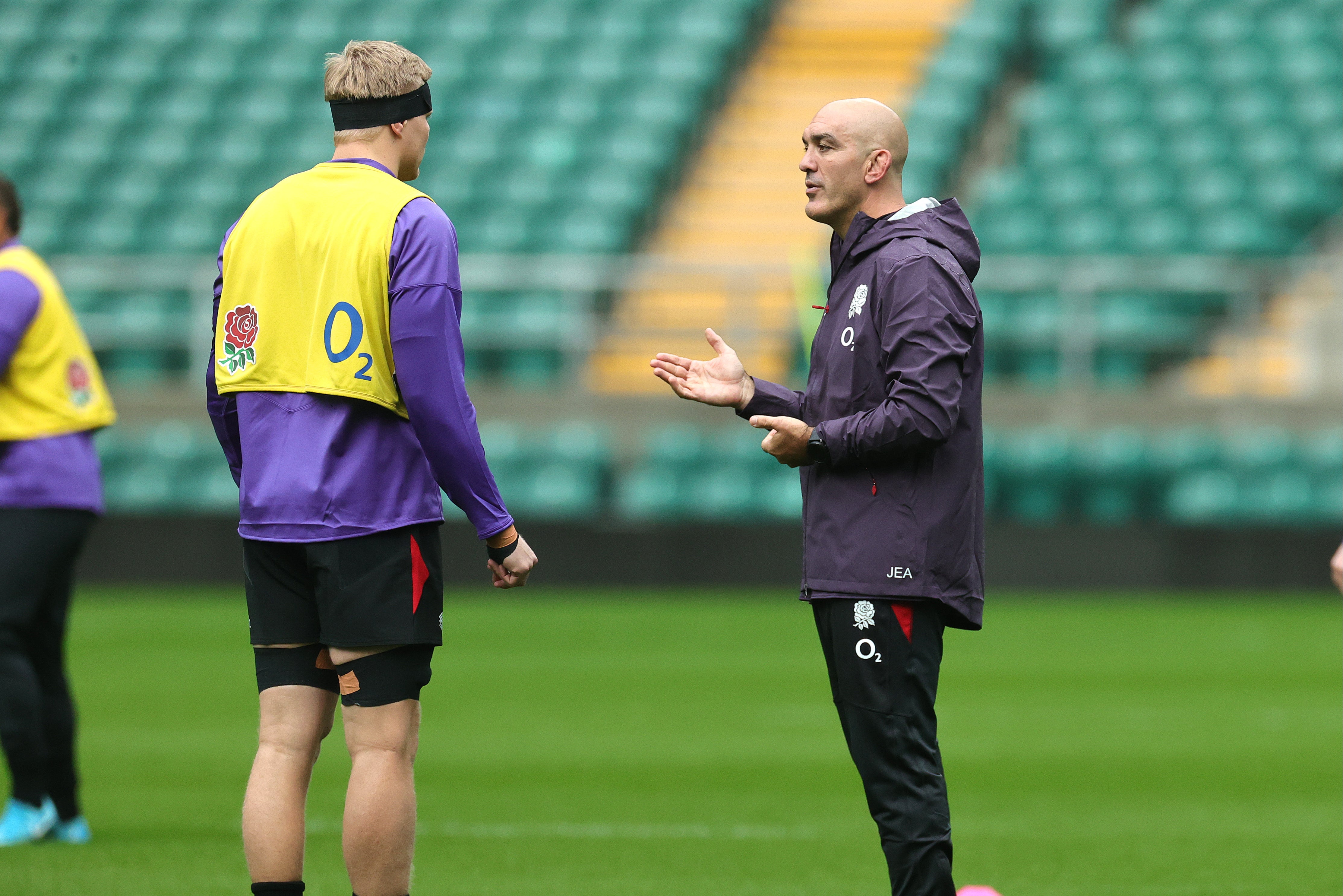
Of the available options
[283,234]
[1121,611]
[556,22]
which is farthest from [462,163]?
[283,234]

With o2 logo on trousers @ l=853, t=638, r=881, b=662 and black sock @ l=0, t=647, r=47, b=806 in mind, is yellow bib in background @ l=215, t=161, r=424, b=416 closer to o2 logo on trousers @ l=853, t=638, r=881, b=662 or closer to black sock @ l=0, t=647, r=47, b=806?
o2 logo on trousers @ l=853, t=638, r=881, b=662

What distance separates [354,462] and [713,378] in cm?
91

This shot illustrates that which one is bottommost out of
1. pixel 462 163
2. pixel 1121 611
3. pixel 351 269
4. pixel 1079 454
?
pixel 1121 611

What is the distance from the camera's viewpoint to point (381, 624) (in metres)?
4.29

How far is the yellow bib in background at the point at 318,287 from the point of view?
4297 millimetres

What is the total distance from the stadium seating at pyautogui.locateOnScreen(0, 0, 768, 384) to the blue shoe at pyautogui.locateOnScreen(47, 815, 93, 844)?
11037mm

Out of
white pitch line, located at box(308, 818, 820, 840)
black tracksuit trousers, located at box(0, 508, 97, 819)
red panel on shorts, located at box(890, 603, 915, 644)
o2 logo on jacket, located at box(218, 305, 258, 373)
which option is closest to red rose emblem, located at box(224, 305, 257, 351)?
o2 logo on jacket, located at box(218, 305, 258, 373)

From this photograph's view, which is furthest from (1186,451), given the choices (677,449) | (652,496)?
(652,496)

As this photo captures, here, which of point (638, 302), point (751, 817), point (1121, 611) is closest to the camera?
point (751, 817)

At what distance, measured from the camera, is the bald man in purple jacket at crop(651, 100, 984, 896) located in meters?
4.29

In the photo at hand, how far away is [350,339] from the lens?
14.1 feet

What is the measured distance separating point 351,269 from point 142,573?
12401 millimetres

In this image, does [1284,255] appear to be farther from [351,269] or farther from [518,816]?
[351,269]

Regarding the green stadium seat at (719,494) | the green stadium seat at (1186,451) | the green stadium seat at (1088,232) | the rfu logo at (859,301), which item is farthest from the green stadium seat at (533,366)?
the rfu logo at (859,301)
